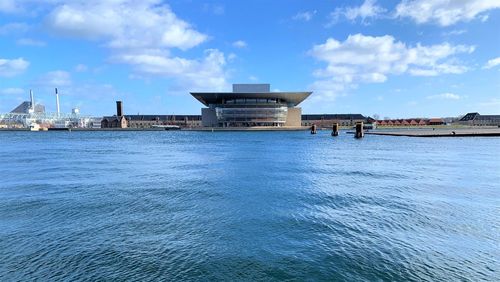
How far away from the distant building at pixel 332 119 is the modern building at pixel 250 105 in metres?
41.8

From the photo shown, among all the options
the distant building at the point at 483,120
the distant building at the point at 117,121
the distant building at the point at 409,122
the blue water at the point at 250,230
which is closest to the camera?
the blue water at the point at 250,230

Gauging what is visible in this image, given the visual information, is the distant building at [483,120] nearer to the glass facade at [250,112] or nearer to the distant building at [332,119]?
the distant building at [332,119]

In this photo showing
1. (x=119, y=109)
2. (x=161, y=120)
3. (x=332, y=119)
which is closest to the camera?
(x=119, y=109)

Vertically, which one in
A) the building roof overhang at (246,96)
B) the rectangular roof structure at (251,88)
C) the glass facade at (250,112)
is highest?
the rectangular roof structure at (251,88)

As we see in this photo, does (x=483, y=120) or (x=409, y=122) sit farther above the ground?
(x=483, y=120)

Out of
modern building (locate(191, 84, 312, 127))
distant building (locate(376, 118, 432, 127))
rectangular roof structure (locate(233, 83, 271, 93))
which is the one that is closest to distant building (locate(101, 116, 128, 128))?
modern building (locate(191, 84, 312, 127))

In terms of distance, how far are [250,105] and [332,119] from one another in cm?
6550

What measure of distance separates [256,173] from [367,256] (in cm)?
1379

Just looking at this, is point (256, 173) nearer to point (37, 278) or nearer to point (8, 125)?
point (37, 278)

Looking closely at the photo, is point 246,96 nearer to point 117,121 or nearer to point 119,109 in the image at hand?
point 119,109

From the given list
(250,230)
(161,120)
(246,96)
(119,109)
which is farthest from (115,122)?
(250,230)

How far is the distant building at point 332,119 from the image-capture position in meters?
175

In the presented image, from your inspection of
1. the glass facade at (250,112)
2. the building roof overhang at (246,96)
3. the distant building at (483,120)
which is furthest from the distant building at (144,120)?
the distant building at (483,120)

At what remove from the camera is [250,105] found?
132625 millimetres
